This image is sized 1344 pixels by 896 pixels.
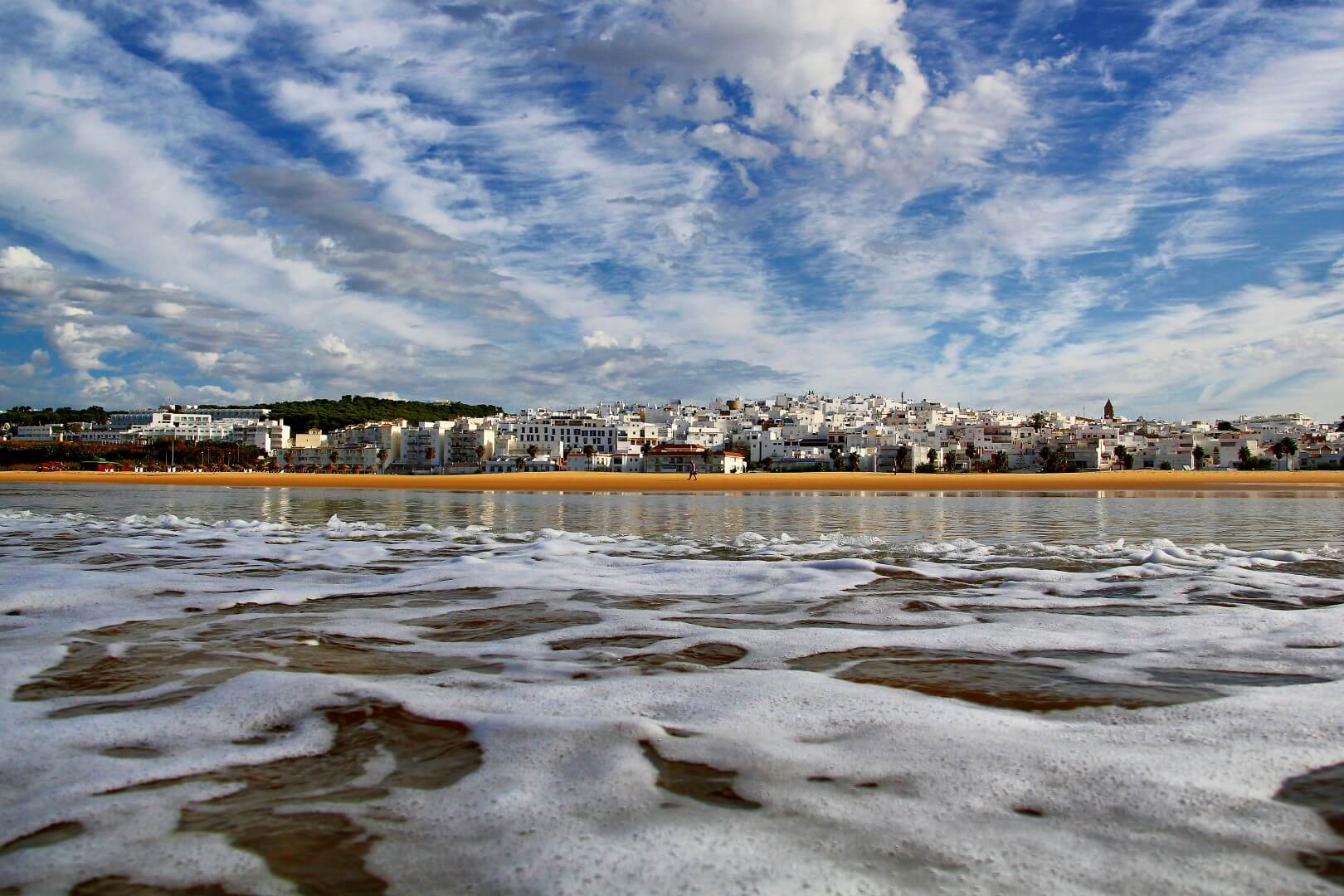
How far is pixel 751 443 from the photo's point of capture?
4454 inches

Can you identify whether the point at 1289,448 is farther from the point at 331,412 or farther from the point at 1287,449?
the point at 331,412

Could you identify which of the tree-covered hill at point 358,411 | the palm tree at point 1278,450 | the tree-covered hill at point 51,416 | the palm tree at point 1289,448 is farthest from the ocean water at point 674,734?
the tree-covered hill at point 51,416

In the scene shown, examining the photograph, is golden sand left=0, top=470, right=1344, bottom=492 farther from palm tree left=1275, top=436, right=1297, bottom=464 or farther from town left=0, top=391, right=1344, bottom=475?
palm tree left=1275, top=436, right=1297, bottom=464

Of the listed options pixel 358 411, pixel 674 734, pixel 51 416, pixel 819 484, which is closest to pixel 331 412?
pixel 358 411

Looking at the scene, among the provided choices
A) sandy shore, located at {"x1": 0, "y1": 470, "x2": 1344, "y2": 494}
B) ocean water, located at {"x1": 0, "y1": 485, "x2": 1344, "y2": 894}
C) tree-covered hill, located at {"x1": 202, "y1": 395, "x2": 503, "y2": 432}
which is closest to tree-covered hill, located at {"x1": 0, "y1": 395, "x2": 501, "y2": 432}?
tree-covered hill, located at {"x1": 202, "y1": 395, "x2": 503, "y2": 432}

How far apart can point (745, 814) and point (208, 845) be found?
1587mm

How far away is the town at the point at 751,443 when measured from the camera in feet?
321

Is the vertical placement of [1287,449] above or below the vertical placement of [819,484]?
above

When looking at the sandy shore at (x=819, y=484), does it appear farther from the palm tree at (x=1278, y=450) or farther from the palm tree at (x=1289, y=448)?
the palm tree at (x=1278, y=450)

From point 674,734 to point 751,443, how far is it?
110255mm

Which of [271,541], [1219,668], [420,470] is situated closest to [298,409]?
[420,470]

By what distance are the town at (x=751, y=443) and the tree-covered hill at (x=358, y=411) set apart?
6.34 metres

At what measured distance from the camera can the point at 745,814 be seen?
261cm

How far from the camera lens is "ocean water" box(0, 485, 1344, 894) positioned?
7.64ft
